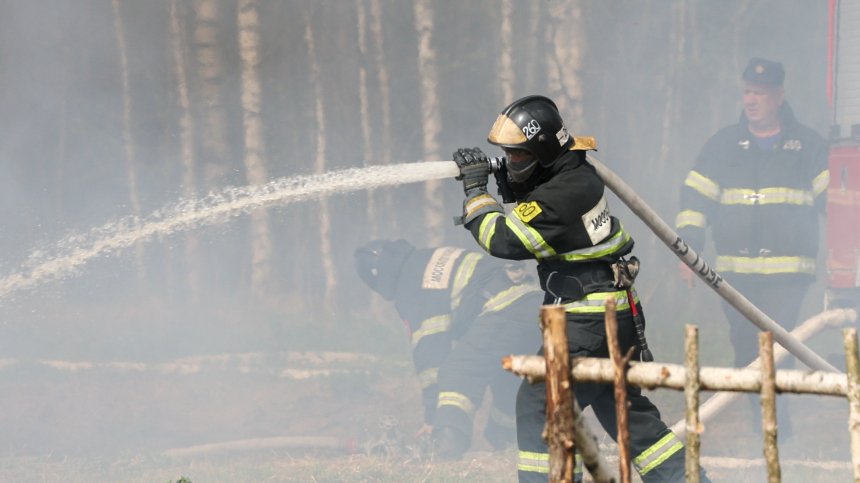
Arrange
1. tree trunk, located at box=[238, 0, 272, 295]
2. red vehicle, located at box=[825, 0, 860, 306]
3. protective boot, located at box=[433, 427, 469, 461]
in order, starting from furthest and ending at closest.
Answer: tree trunk, located at box=[238, 0, 272, 295] → red vehicle, located at box=[825, 0, 860, 306] → protective boot, located at box=[433, 427, 469, 461]

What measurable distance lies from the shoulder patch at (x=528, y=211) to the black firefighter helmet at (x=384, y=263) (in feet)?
9.44

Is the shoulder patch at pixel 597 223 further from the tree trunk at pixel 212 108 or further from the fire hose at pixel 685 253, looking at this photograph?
the tree trunk at pixel 212 108

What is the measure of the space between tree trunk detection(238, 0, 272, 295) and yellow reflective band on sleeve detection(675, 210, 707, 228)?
17.5 feet

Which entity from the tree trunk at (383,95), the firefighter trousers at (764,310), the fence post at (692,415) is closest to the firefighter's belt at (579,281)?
the fence post at (692,415)

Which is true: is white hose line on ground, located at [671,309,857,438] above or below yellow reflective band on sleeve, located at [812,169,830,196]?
below

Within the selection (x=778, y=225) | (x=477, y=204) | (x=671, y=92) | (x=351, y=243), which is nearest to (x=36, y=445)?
(x=351, y=243)

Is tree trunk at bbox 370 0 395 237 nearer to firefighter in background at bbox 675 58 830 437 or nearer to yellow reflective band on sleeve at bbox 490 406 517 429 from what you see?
yellow reflective band on sleeve at bbox 490 406 517 429

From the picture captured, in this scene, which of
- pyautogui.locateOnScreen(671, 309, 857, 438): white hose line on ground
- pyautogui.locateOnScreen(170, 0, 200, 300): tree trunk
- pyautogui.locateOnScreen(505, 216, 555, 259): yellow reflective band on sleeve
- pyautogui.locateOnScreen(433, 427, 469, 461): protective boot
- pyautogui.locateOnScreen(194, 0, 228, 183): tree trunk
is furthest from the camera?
pyautogui.locateOnScreen(170, 0, 200, 300): tree trunk

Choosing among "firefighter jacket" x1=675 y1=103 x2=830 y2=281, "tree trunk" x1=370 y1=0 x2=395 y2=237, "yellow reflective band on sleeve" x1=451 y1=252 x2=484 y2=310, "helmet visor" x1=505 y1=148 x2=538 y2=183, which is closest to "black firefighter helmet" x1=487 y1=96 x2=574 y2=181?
"helmet visor" x1=505 y1=148 x2=538 y2=183

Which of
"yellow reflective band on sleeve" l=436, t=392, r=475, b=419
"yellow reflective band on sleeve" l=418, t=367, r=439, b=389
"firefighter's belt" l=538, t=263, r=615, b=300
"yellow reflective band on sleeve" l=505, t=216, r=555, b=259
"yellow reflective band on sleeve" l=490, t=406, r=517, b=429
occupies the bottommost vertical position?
"yellow reflective band on sleeve" l=490, t=406, r=517, b=429

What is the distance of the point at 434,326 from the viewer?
5621 mm

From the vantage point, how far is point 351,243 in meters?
9.79

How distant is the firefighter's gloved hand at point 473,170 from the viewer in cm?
337

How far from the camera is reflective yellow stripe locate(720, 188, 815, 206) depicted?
221 inches
